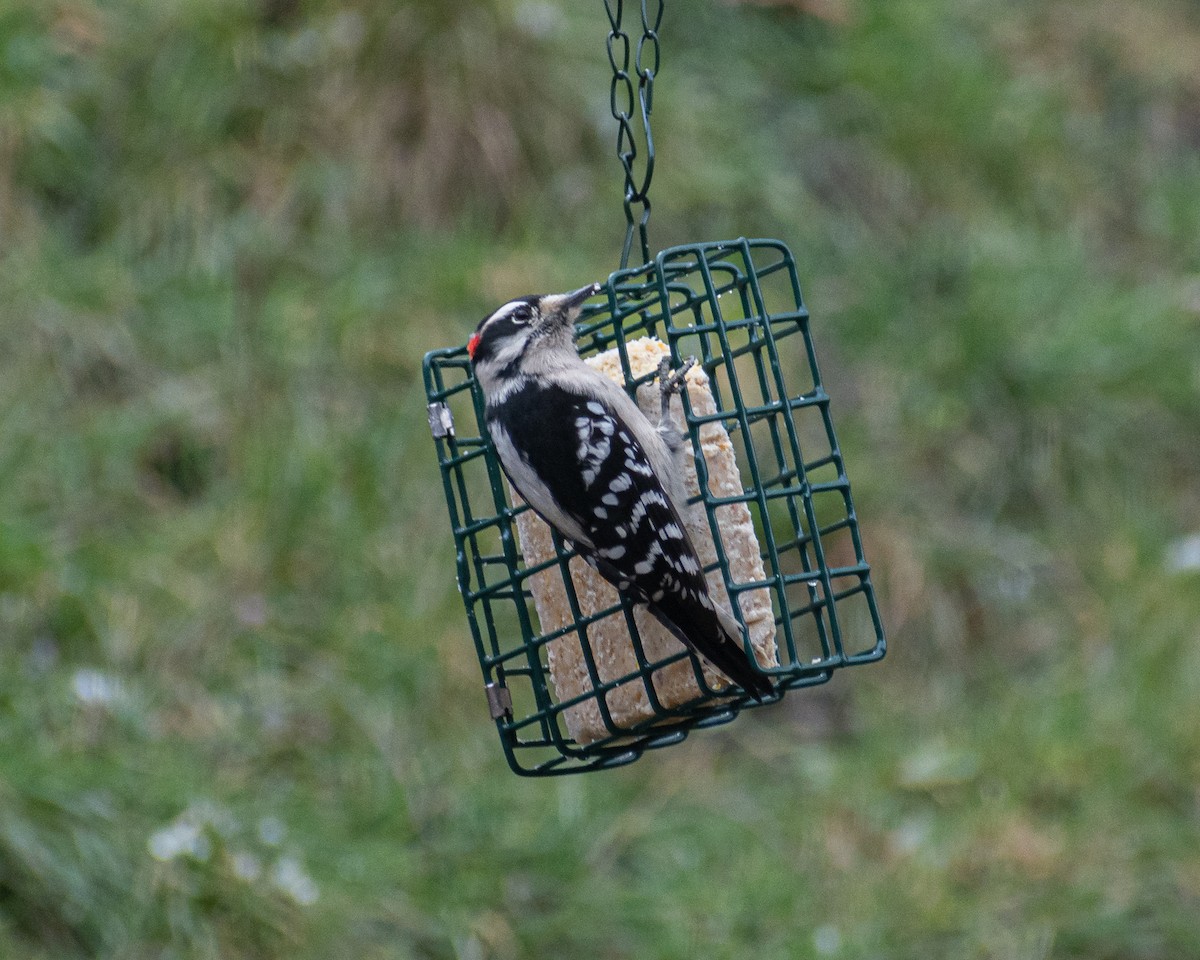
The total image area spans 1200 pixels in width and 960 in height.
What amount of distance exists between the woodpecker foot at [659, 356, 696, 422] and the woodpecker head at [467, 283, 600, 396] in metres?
0.19

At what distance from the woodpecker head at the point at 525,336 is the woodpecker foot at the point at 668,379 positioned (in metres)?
0.19

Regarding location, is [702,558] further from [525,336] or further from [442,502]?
[442,502]

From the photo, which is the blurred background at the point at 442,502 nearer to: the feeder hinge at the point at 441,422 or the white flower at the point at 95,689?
the white flower at the point at 95,689

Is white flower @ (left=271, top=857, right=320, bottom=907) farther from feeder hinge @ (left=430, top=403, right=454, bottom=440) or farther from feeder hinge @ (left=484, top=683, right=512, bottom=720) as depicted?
feeder hinge @ (left=430, top=403, right=454, bottom=440)

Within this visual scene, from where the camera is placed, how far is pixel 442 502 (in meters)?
5.57

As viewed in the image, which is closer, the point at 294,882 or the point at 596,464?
the point at 596,464


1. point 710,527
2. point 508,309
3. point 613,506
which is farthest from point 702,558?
point 508,309

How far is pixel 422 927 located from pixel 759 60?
176 inches

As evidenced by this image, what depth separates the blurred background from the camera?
4555 mm

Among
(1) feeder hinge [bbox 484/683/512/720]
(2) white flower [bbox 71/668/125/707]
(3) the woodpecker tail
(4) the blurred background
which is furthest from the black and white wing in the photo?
(2) white flower [bbox 71/668/125/707]

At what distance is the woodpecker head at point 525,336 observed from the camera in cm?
316

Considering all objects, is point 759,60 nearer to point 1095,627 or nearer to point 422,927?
point 1095,627

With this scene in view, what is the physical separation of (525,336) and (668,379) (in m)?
0.30

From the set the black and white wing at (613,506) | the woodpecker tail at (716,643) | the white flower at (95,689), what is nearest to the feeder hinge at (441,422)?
the black and white wing at (613,506)
